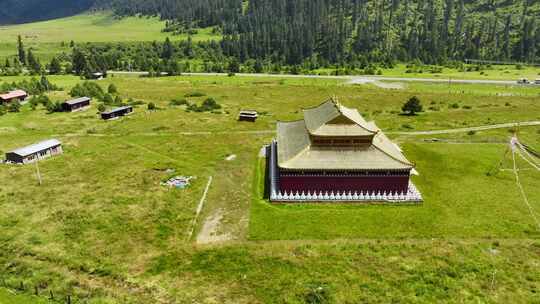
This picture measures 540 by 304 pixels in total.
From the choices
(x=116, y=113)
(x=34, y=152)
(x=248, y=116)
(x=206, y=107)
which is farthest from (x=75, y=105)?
(x=248, y=116)

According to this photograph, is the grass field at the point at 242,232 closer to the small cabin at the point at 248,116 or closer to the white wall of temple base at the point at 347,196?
the white wall of temple base at the point at 347,196

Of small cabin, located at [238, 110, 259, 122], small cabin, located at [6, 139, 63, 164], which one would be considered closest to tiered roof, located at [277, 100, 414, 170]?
small cabin, located at [238, 110, 259, 122]

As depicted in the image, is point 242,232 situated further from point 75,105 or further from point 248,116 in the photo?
point 75,105

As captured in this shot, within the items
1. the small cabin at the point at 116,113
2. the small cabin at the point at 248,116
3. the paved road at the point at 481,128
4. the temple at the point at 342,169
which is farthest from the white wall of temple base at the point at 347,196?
the small cabin at the point at 116,113

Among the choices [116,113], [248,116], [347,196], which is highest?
A: [116,113]

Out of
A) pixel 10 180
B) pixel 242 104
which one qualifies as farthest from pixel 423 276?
pixel 242 104

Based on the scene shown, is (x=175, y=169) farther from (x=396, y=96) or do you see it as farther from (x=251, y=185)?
(x=396, y=96)
